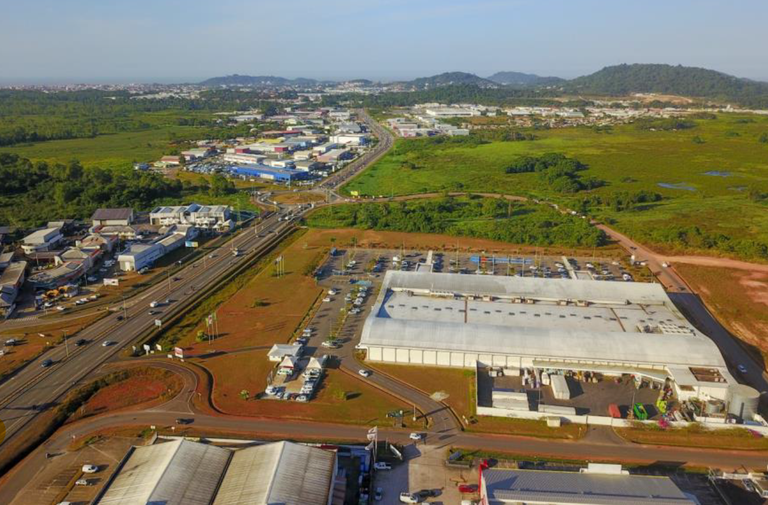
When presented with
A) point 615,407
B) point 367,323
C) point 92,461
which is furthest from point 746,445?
point 92,461

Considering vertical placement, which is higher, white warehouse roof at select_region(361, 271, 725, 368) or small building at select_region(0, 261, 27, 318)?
white warehouse roof at select_region(361, 271, 725, 368)

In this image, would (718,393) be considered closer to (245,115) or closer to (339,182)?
(339,182)

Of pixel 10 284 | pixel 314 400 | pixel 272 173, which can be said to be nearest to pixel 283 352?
pixel 314 400

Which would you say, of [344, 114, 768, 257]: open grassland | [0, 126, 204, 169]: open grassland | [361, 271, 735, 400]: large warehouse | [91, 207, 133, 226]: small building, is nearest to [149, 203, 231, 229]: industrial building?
[91, 207, 133, 226]: small building

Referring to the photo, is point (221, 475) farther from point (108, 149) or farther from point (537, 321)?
point (108, 149)

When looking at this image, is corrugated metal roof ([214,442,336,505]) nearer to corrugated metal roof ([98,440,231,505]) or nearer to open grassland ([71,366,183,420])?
corrugated metal roof ([98,440,231,505])
